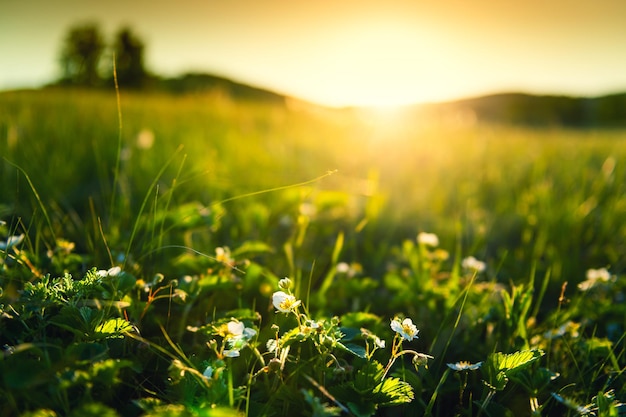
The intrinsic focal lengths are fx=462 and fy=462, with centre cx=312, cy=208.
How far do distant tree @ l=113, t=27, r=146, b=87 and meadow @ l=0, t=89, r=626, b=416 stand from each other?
45.3 m

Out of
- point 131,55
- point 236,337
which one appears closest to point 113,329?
point 236,337

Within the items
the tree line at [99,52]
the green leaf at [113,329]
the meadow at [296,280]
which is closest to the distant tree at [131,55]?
the tree line at [99,52]

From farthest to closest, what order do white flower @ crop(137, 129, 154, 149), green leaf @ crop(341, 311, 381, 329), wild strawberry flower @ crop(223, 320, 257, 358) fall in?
white flower @ crop(137, 129, 154, 149)
green leaf @ crop(341, 311, 381, 329)
wild strawberry flower @ crop(223, 320, 257, 358)

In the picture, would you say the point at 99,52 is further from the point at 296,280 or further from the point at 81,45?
the point at 296,280

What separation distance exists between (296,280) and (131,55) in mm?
51458

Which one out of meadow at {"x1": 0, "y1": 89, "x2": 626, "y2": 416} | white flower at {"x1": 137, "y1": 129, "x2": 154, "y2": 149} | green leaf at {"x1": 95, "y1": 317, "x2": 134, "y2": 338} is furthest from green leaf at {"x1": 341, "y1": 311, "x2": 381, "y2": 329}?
white flower at {"x1": 137, "y1": 129, "x2": 154, "y2": 149}

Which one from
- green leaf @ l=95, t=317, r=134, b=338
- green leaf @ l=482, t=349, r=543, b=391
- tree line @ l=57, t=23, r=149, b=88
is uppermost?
tree line @ l=57, t=23, r=149, b=88

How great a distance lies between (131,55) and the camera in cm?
4691

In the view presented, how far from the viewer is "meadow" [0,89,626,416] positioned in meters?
0.90

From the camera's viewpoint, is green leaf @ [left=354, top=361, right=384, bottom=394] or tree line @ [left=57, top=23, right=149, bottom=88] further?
tree line @ [left=57, top=23, right=149, bottom=88]

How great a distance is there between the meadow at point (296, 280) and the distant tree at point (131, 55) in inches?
1784

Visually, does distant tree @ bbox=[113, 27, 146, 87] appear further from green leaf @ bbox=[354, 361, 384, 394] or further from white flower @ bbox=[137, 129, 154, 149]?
green leaf @ bbox=[354, 361, 384, 394]

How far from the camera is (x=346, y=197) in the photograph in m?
1.95

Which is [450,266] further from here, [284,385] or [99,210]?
[99,210]
